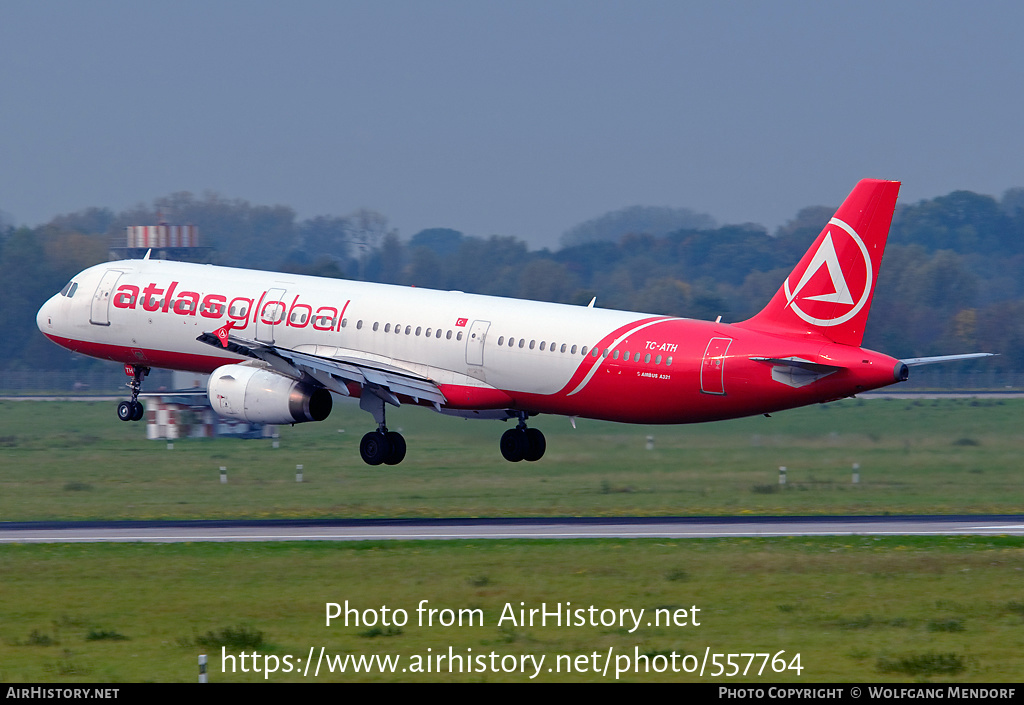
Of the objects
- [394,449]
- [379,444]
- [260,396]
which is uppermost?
[260,396]

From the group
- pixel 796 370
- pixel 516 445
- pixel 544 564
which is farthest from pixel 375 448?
pixel 796 370

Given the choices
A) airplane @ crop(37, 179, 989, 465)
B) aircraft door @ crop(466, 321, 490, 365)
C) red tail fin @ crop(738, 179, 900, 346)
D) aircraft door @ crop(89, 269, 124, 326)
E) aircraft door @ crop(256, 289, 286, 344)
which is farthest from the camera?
aircraft door @ crop(89, 269, 124, 326)

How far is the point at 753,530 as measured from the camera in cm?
4866

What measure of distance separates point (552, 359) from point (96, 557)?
616 inches

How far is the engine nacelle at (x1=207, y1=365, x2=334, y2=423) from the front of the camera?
5191 centimetres

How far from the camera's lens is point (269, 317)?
5344 centimetres

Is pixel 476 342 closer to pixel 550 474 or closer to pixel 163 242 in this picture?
pixel 550 474

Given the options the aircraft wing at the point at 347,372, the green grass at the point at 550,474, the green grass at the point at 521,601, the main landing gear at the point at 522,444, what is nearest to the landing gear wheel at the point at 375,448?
the aircraft wing at the point at 347,372

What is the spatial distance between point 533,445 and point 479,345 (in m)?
5.70

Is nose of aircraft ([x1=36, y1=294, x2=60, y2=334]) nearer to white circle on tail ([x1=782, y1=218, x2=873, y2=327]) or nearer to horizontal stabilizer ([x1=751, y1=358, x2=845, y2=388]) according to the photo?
horizontal stabilizer ([x1=751, y1=358, x2=845, y2=388])

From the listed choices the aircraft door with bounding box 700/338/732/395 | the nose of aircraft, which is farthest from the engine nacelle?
the aircraft door with bounding box 700/338/732/395

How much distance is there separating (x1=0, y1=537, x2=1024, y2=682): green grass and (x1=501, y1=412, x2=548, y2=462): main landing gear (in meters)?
9.58

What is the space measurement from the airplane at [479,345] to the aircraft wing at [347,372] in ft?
0.20

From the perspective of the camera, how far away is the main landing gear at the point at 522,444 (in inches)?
2164
